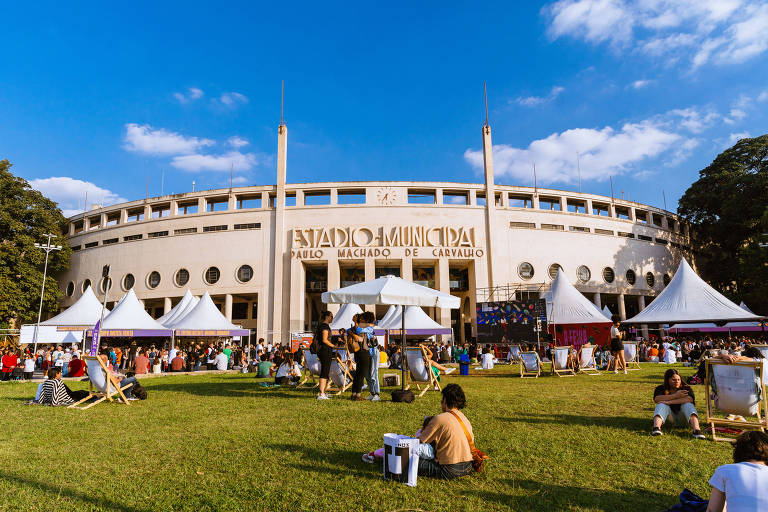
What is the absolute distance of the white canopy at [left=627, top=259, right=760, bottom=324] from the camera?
53.6ft

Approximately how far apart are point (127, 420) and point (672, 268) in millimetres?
47826

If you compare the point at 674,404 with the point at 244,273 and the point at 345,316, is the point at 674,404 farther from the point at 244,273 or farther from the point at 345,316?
the point at 244,273

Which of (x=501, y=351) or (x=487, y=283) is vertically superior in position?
(x=487, y=283)

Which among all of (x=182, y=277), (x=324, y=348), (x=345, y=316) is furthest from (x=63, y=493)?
(x=182, y=277)

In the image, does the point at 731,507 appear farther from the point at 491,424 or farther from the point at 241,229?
the point at 241,229

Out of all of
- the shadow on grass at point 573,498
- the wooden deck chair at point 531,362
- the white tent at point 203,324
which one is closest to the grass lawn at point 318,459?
the shadow on grass at point 573,498

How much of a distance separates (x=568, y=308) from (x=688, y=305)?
5165 mm

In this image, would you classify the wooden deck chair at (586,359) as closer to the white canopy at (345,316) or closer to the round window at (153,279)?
the white canopy at (345,316)

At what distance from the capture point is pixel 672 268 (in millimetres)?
42719

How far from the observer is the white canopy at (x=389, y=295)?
29.7ft

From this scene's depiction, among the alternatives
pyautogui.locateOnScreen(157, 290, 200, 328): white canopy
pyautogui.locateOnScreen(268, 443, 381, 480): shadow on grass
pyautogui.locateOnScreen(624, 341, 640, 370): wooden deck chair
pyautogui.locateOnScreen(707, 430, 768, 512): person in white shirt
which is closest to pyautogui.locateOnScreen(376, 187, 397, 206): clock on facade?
pyautogui.locateOnScreen(157, 290, 200, 328): white canopy

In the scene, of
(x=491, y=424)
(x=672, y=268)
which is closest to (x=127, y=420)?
(x=491, y=424)

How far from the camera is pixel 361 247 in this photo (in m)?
36.0

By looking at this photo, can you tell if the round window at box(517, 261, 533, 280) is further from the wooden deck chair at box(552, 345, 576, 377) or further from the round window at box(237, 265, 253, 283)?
the wooden deck chair at box(552, 345, 576, 377)
